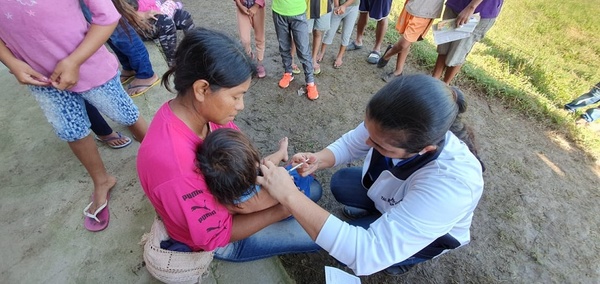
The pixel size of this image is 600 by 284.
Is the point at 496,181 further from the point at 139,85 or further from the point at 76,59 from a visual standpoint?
the point at 139,85

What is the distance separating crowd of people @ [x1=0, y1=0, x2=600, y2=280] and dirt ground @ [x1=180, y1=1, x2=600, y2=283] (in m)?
0.61

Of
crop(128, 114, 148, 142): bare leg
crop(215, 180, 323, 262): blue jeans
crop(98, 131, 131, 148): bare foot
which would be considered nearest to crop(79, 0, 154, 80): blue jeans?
crop(98, 131, 131, 148): bare foot

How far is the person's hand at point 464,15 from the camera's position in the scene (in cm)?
295

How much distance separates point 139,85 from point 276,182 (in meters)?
2.38

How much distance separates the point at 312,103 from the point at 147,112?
66.8 inches

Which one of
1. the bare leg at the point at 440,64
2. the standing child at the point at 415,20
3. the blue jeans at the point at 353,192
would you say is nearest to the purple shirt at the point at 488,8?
the standing child at the point at 415,20

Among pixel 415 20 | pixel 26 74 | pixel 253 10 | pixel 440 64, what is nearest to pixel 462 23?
pixel 415 20

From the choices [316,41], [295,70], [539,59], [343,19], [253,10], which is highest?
[253,10]

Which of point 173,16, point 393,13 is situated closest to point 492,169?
point 173,16

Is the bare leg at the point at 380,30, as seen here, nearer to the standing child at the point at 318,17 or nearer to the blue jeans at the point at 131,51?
the standing child at the point at 318,17

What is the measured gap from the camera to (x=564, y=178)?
290cm

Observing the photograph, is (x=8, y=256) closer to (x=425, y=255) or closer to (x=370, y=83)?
(x=425, y=255)

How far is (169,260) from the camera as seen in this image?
148 cm

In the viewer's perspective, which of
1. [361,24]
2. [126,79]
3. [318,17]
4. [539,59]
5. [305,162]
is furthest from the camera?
[539,59]
